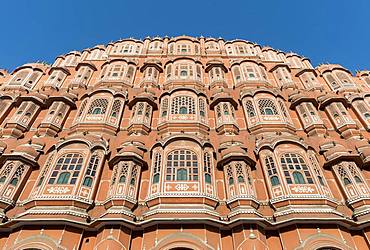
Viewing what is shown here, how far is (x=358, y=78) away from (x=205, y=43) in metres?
16.1

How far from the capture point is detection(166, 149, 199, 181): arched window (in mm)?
16406

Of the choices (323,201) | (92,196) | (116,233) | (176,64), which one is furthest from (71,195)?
(176,64)

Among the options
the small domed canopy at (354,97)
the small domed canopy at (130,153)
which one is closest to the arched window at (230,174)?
the small domed canopy at (130,153)

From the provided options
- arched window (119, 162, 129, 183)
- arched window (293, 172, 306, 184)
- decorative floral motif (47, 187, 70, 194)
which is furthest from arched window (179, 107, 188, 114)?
decorative floral motif (47, 187, 70, 194)

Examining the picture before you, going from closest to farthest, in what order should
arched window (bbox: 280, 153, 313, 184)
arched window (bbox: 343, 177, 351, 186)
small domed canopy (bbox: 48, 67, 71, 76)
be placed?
1. arched window (bbox: 280, 153, 313, 184)
2. arched window (bbox: 343, 177, 351, 186)
3. small domed canopy (bbox: 48, 67, 71, 76)

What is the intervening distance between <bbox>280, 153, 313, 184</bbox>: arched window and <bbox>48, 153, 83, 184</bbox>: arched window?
11031 mm

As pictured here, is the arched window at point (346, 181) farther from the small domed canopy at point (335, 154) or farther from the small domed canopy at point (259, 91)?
the small domed canopy at point (259, 91)

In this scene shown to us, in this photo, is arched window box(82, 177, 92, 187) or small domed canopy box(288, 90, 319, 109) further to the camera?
small domed canopy box(288, 90, 319, 109)

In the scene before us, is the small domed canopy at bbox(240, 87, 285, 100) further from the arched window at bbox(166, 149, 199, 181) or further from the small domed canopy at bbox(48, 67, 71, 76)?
the small domed canopy at bbox(48, 67, 71, 76)

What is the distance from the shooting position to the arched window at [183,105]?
22.1 meters

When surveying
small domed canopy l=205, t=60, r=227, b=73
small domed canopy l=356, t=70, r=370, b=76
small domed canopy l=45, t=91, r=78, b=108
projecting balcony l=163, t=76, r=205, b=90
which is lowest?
small domed canopy l=45, t=91, r=78, b=108

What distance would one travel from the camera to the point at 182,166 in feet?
55.7

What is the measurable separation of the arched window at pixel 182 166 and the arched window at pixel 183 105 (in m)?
4.82

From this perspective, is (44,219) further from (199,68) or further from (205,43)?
(205,43)
